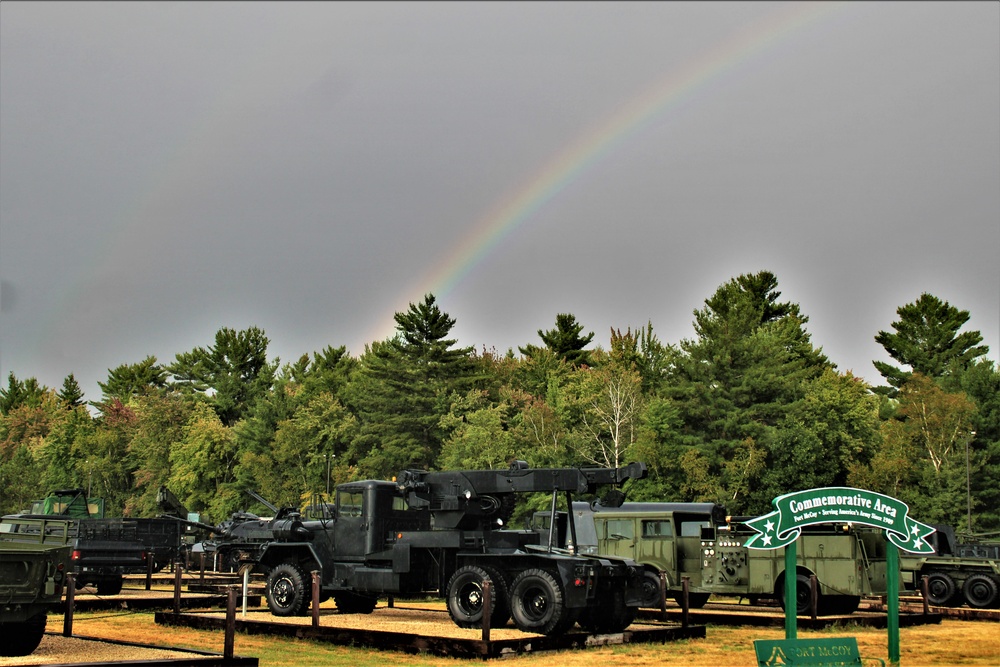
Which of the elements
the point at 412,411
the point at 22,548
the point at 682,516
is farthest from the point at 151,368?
the point at 22,548

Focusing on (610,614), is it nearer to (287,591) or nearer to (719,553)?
(287,591)

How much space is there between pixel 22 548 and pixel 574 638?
8.16 metres

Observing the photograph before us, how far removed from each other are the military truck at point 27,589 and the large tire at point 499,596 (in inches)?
266

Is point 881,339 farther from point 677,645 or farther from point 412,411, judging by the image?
point 677,645

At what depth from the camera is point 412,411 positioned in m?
72.9

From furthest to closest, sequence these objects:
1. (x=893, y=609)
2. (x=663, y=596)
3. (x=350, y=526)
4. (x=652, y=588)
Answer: (x=652, y=588)
(x=663, y=596)
(x=350, y=526)
(x=893, y=609)

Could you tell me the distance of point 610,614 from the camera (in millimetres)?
18859

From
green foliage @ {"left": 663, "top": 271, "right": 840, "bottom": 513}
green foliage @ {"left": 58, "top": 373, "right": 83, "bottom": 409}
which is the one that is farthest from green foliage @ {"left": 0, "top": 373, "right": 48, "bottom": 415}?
green foliage @ {"left": 663, "top": 271, "right": 840, "bottom": 513}

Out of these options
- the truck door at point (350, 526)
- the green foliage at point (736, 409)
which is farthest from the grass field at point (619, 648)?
the green foliage at point (736, 409)

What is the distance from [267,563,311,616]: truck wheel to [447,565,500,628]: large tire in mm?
3669

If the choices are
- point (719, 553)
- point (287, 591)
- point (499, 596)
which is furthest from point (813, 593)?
point (287, 591)

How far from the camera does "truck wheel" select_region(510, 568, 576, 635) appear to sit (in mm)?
17641

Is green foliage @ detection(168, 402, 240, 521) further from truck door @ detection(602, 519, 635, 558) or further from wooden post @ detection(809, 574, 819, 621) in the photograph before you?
wooden post @ detection(809, 574, 819, 621)

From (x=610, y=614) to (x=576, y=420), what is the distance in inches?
1814
